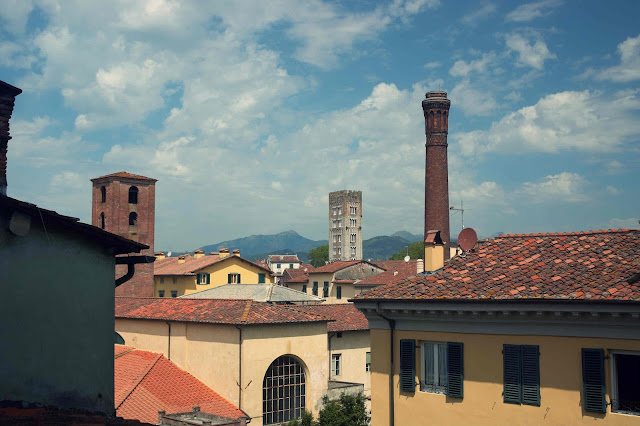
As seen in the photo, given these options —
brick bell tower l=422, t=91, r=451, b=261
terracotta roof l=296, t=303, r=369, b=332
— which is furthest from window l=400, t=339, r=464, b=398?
brick bell tower l=422, t=91, r=451, b=261

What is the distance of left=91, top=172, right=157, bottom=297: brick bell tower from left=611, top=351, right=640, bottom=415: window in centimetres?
5418

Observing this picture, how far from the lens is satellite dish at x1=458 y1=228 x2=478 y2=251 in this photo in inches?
741

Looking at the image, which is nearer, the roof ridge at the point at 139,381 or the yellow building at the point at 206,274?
the roof ridge at the point at 139,381

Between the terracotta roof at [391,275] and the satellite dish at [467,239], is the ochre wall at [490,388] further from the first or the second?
the terracotta roof at [391,275]

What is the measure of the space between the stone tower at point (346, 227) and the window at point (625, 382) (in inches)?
6630

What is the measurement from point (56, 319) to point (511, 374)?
31.3 ft

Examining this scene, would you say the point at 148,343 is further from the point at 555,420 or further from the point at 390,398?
the point at 555,420

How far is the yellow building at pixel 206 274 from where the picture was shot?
72500mm

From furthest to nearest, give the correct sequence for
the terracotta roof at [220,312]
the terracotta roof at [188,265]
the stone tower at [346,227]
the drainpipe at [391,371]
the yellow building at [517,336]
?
the stone tower at [346,227] < the terracotta roof at [188,265] < the terracotta roof at [220,312] < the drainpipe at [391,371] < the yellow building at [517,336]

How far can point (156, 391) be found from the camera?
2988 cm

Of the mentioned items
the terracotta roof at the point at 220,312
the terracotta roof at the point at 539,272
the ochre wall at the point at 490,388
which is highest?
the terracotta roof at the point at 539,272

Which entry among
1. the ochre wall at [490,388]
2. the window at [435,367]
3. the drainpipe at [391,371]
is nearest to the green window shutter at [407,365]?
the window at [435,367]

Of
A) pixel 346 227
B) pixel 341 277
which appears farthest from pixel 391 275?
pixel 346 227

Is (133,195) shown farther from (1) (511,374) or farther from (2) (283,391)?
(1) (511,374)
